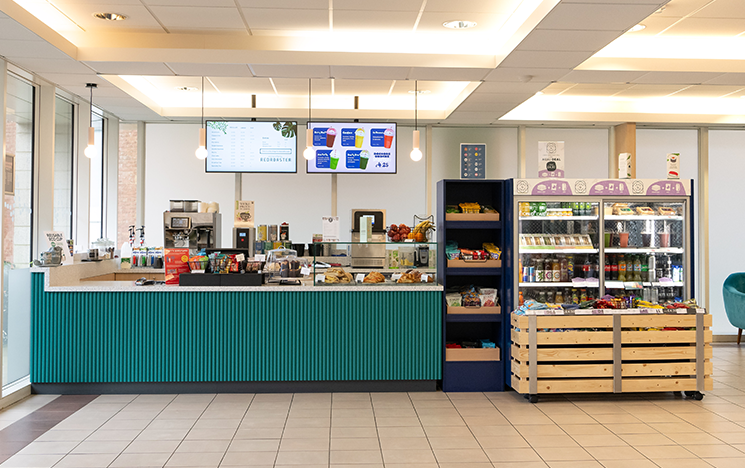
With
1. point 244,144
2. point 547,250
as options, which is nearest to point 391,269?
point 547,250

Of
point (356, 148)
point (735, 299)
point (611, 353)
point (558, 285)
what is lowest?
point (611, 353)

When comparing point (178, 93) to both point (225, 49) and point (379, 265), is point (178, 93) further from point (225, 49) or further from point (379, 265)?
point (379, 265)

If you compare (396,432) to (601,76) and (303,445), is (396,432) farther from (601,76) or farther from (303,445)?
(601,76)

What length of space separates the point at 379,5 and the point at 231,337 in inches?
124

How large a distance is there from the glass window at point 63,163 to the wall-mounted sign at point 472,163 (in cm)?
450

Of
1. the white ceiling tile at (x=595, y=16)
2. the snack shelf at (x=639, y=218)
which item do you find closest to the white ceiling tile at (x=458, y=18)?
the white ceiling tile at (x=595, y=16)

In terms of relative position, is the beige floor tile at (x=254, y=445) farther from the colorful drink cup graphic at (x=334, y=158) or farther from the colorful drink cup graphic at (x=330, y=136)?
the colorful drink cup graphic at (x=330, y=136)

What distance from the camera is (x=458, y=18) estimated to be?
4707 mm

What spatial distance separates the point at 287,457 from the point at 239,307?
6.00 feet

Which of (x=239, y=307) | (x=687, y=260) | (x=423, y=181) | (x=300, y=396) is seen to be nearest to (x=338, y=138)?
(x=423, y=181)

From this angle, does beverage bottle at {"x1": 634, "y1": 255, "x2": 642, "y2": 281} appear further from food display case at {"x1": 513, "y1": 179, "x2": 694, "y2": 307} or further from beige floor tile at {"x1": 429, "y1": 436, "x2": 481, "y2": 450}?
beige floor tile at {"x1": 429, "y1": 436, "x2": 481, "y2": 450}

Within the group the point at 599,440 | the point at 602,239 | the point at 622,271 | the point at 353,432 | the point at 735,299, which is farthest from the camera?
the point at 735,299

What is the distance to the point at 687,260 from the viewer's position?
5465 mm

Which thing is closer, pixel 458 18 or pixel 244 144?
pixel 458 18
